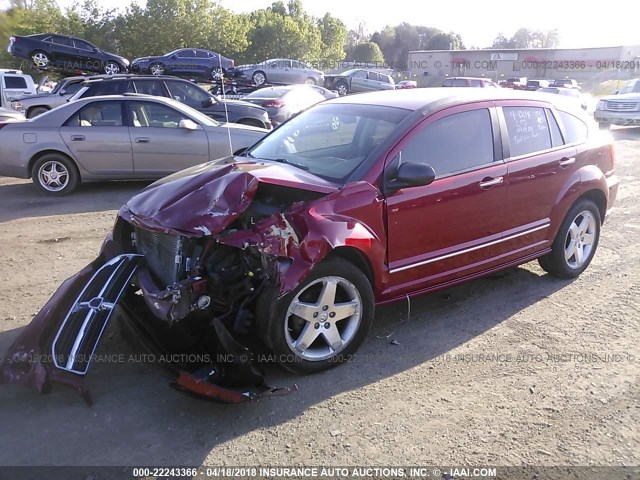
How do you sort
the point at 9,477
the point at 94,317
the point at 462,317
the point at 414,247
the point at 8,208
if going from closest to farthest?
the point at 9,477 < the point at 94,317 < the point at 414,247 < the point at 462,317 < the point at 8,208

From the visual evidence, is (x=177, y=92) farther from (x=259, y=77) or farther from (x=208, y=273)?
(x=259, y=77)

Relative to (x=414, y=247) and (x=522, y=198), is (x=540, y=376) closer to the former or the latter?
(x=414, y=247)

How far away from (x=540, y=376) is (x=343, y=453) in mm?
1536

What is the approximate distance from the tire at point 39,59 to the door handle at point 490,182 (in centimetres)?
2257

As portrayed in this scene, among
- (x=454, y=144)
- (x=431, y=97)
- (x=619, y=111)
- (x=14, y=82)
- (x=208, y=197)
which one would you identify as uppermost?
(x=14, y=82)

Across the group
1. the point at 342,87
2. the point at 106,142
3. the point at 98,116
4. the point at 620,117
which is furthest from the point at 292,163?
the point at 342,87

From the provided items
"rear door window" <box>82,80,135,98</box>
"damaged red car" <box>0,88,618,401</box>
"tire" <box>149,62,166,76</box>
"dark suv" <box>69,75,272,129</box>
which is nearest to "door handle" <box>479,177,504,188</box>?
"damaged red car" <box>0,88,618,401</box>

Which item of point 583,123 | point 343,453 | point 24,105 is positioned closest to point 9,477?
point 343,453

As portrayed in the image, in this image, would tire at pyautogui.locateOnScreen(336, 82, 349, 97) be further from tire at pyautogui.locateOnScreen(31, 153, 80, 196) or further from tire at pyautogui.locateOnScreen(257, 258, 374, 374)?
tire at pyautogui.locateOnScreen(257, 258, 374, 374)

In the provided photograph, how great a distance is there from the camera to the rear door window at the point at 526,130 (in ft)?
14.9

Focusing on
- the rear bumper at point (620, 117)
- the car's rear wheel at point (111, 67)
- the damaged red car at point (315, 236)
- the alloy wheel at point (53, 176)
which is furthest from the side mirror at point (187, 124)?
the car's rear wheel at point (111, 67)

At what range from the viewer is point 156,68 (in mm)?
24797

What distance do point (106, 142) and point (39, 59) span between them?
1673cm

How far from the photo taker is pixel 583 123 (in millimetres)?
5215
